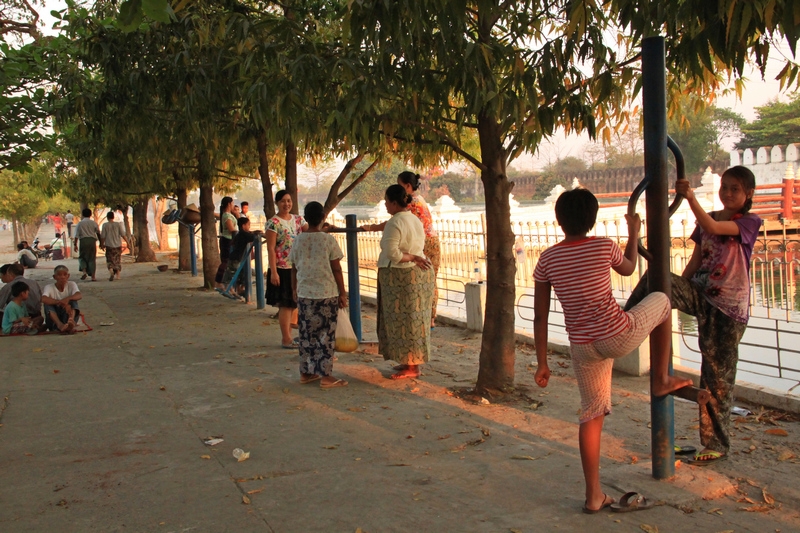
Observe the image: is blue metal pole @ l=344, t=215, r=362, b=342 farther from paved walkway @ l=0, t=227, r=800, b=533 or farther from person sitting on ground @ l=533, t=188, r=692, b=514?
person sitting on ground @ l=533, t=188, r=692, b=514

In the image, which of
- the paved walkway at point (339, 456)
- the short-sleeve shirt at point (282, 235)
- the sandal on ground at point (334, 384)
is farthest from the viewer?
the short-sleeve shirt at point (282, 235)

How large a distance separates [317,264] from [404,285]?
78 cm

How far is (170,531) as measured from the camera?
370cm

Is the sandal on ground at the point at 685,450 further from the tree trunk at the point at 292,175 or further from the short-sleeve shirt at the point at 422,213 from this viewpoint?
the tree trunk at the point at 292,175

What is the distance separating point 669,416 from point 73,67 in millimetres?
9386

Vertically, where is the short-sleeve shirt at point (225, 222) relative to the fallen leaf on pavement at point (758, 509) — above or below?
above

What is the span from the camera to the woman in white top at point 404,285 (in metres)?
6.61

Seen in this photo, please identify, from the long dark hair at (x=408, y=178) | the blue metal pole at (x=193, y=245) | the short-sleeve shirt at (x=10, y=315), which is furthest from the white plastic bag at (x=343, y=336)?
the blue metal pole at (x=193, y=245)

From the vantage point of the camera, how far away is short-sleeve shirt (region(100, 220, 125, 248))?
19531 millimetres

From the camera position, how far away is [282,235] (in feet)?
29.2

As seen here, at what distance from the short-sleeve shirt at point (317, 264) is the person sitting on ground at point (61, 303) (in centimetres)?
505

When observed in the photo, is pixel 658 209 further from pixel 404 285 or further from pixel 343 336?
pixel 343 336

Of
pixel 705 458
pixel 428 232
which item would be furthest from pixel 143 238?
pixel 705 458

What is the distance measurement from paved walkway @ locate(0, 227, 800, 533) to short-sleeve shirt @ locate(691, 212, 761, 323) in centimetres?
93
